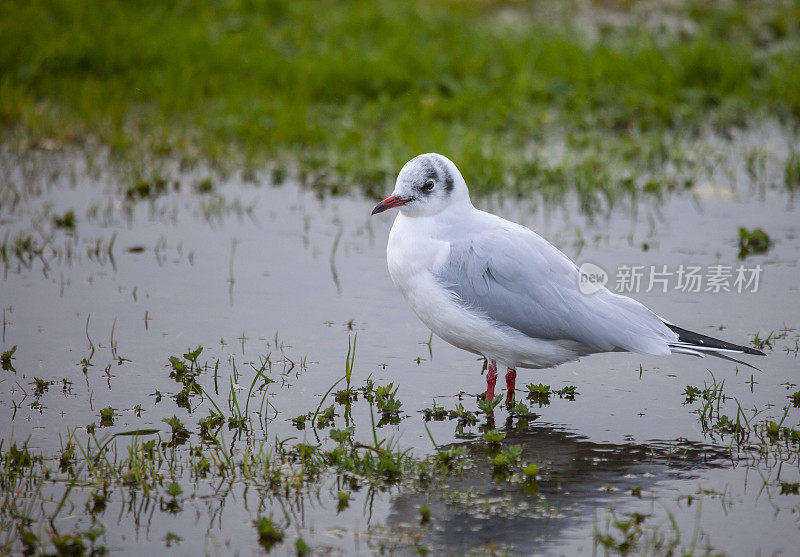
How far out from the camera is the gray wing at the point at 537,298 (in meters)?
5.35

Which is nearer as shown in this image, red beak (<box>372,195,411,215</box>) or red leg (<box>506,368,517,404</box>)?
red beak (<box>372,195,411,215</box>)

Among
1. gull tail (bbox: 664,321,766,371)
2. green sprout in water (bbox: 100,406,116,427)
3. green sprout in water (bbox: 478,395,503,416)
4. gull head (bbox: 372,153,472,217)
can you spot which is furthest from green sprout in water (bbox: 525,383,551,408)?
green sprout in water (bbox: 100,406,116,427)

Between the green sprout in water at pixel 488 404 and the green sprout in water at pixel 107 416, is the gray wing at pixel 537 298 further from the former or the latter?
the green sprout in water at pixel 107 416

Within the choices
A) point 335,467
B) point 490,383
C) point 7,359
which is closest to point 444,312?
point 490,383

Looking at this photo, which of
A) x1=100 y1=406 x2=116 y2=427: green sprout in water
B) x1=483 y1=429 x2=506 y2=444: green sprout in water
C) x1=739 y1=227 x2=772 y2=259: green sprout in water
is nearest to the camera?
x1=483 y1=429 x2=506 y2=444: green sprout in water

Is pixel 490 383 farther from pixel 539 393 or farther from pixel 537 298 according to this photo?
pixel 537 298

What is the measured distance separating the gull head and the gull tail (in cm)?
135

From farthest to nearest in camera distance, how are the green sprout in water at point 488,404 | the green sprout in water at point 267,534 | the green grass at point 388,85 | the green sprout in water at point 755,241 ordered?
the green grass at point 388,85
the green sprout in water at point 755,241
the green sprout in water at point 488,404
the green sprout in water at point 267,534

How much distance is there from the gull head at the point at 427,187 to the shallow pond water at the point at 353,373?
975mm

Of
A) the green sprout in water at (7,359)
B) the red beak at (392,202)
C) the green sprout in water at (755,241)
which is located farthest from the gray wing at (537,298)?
the green sprout in water at (755,241)

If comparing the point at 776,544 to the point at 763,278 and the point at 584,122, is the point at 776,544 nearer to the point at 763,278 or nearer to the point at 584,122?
the point at 763,278

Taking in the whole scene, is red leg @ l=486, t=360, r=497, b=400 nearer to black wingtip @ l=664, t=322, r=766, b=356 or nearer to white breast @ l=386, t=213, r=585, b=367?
white breast @ l=386, t=213, r=585, b=367

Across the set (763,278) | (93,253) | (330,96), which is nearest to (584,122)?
(330,96)

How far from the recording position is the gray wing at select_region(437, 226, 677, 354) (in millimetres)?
5352
